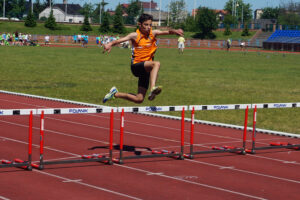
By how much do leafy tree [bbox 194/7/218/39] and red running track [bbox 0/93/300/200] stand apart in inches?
2952

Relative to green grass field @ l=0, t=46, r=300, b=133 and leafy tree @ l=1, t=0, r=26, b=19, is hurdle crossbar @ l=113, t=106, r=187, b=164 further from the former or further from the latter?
leafy tree @ l=1, t=0, r=26, b=19

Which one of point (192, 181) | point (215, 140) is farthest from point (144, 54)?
point (215, 140)

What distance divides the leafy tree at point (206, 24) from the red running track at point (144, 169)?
246 ft

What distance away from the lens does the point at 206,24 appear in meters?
88.9

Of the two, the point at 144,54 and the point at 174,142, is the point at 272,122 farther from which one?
the point at 144,54

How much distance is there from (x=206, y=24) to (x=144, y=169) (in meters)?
80.4

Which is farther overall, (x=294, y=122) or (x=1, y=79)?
(x=1, y=79)

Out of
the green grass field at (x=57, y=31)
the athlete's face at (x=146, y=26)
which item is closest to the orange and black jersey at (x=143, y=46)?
the athlete's face at (x=146, y=26)

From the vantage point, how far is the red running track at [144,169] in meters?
8.31

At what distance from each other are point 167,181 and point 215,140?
4334 millimetres

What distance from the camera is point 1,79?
26.8 meters

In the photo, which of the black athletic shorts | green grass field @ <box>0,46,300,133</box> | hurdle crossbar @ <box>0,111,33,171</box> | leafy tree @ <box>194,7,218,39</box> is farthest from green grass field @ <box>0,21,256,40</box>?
hurdle crossbar @ <box>0,111,33,171</box>

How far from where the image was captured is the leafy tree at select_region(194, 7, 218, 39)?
8862 cm

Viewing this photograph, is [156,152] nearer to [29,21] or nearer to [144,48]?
[144,48]
